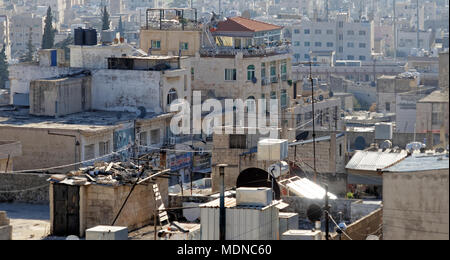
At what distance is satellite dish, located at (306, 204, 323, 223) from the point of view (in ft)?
84.3

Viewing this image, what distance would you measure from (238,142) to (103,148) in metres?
9.94

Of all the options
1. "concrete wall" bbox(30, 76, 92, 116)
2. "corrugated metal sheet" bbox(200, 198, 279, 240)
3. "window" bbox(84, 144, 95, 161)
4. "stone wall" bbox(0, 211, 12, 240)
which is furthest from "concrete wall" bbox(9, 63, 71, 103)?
"corrugated metal sheet" bbox(200, 198, 279, 240)

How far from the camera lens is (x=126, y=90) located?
45.7m

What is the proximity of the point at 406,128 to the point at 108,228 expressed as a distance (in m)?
39.0

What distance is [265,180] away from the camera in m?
28.0

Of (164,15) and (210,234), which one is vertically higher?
(164,15)

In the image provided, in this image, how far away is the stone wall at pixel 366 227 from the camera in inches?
921

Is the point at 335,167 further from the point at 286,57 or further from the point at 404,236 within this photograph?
the point at 286,57

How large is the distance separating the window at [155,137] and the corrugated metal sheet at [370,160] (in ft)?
35.5

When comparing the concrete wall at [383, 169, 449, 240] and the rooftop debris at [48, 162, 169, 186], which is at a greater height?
the concrete wall at [383, 169, 449, 240]

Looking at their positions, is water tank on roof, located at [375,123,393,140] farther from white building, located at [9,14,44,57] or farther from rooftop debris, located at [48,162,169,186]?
white building, located at [9,14,44,57]

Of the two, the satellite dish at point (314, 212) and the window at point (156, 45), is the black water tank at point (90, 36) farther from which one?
the satellite dish at point (314, 212)

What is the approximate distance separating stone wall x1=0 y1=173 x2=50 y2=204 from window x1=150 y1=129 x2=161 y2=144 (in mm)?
16035

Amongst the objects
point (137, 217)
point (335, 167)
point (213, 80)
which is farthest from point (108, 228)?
point (213, 80)
